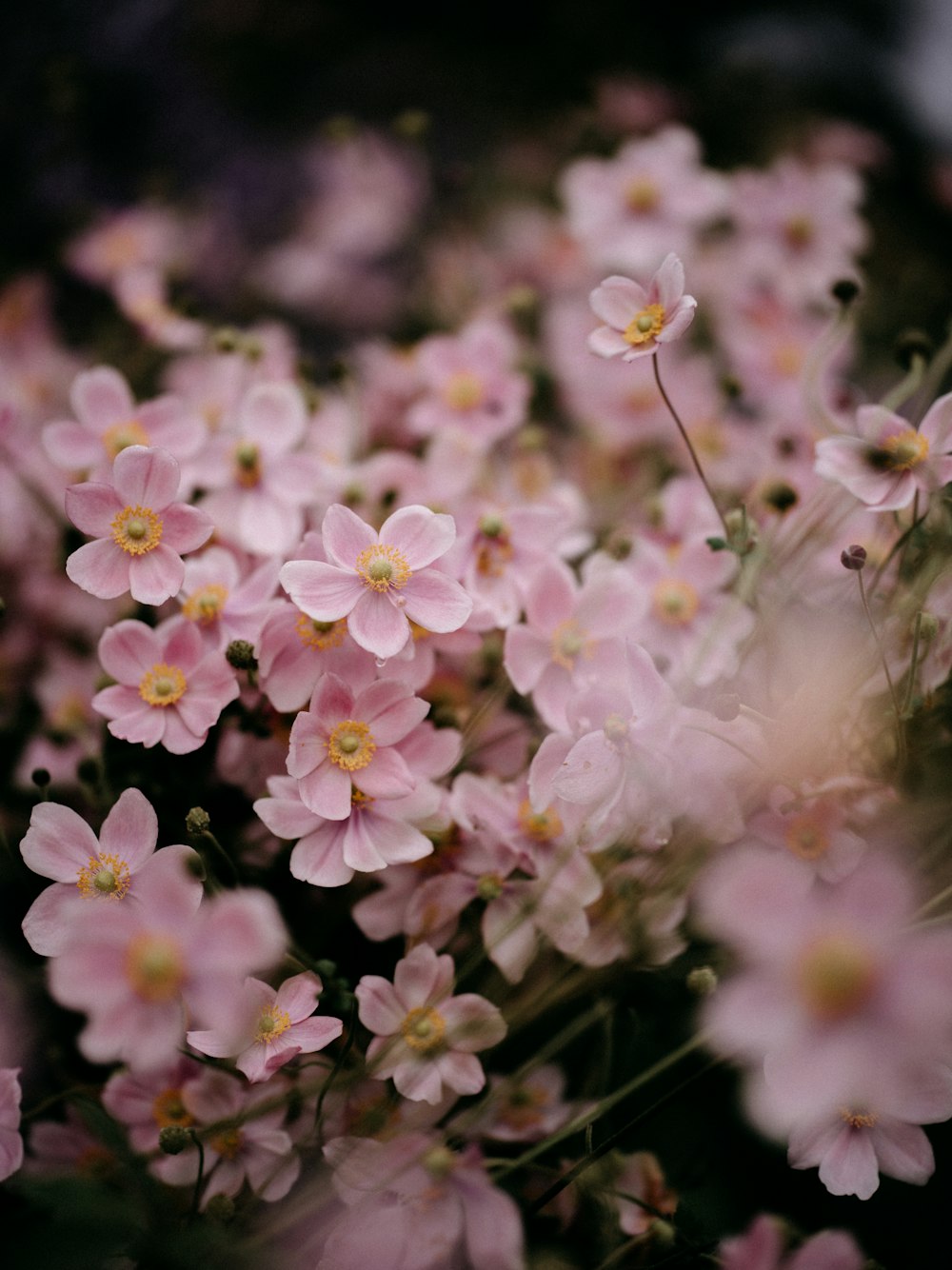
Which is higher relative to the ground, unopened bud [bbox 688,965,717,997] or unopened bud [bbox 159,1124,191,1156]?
unopened bud [bbox 688,965,717,997]

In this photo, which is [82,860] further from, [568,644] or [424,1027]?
[568,644]

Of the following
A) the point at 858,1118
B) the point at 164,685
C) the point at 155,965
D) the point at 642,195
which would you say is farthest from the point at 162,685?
the point at 642,195

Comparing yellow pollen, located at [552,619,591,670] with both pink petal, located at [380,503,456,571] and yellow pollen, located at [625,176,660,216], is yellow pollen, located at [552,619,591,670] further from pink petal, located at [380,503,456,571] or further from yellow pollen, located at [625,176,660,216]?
yellow pollen, located at [625,176,660,216]

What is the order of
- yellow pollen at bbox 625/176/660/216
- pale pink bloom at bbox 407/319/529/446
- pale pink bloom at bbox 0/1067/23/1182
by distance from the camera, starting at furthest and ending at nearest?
yellow pollen at bbox 625/176/660/216 < pale pink bloom at bbox 407/319/529/446 < pale pink bloom at bbox 0/1067/23/1182

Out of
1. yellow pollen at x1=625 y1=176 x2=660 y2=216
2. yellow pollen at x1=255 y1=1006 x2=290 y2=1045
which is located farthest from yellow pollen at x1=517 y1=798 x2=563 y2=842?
yellow pollen at x1=625 y1=176 x2=660 y2=216

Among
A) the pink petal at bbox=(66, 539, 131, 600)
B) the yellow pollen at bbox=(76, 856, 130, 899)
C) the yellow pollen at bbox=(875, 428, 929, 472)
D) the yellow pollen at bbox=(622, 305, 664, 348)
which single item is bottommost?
the yellow pollen at bbox=(76, 856, 130, 899)

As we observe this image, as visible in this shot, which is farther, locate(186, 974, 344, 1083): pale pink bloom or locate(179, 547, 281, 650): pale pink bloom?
locate(179, 547, 281, 650): pale pink bloom
